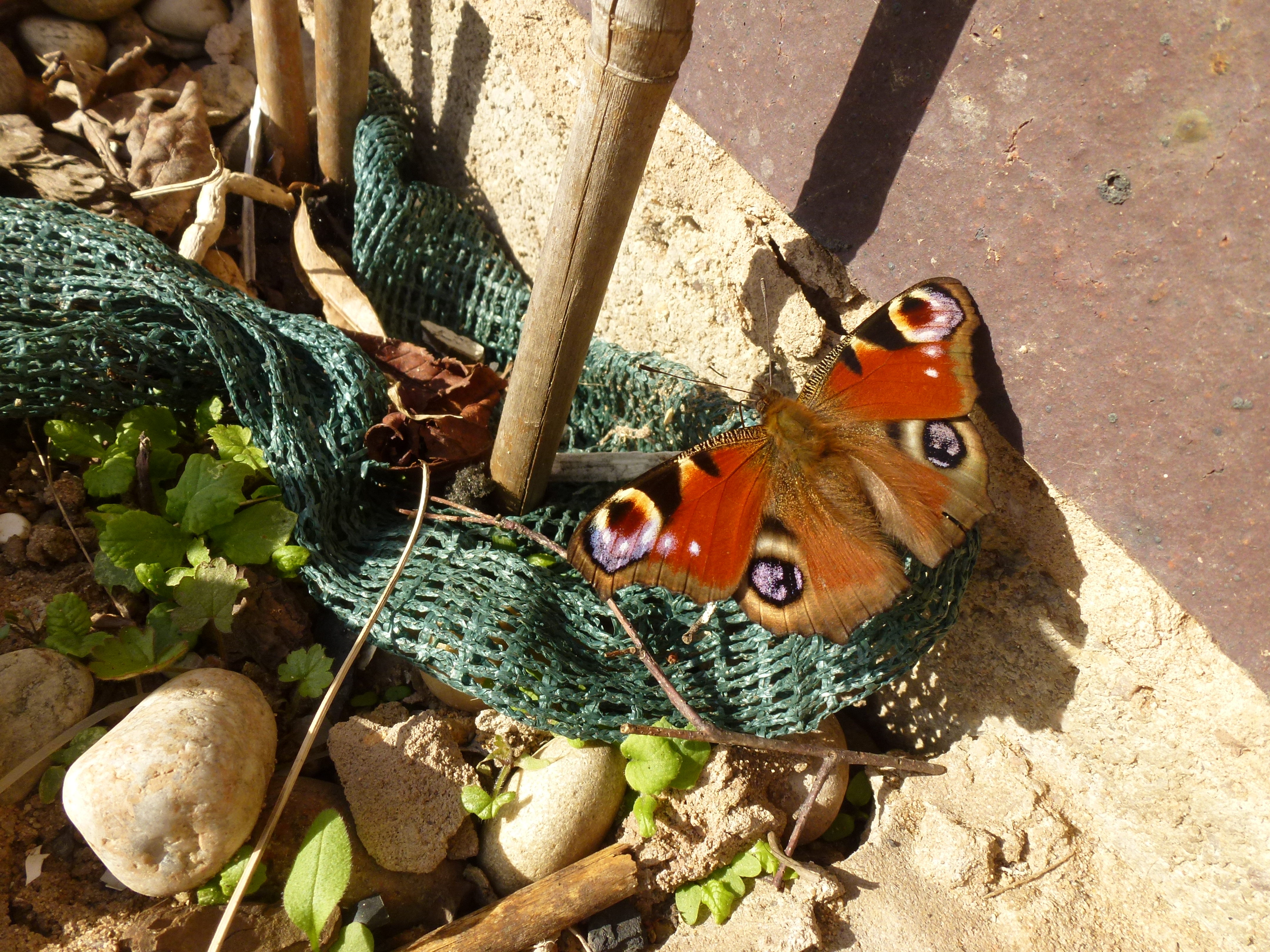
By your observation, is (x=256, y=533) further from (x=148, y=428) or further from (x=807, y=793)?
(x=807, y=793)

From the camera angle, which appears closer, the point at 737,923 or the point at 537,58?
the point at 737,923

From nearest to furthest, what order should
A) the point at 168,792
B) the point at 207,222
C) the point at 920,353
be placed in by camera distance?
the point at 168,792 < the point at 920,353 < the point at 207,222

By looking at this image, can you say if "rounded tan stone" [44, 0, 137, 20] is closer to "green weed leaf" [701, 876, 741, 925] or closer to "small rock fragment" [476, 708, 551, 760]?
"small rock fragment" [476, 708, 551, 760]

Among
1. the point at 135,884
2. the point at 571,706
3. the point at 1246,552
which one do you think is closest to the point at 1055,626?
the point at 1246,552

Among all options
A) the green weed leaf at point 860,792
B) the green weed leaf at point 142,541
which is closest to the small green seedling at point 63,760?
the green weed leaf at point 142,541

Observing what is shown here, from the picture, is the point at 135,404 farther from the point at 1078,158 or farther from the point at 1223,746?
the point at 1223,746

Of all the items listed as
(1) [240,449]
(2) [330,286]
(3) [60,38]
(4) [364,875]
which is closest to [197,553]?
(1) [240,449]

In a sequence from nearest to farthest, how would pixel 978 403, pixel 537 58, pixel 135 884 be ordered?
pixel 135 884 < pixel 978 403 < pixel 537 58

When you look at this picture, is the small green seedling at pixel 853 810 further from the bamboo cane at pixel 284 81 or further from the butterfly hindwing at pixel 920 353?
the bamboo cane at pixel 284 81
